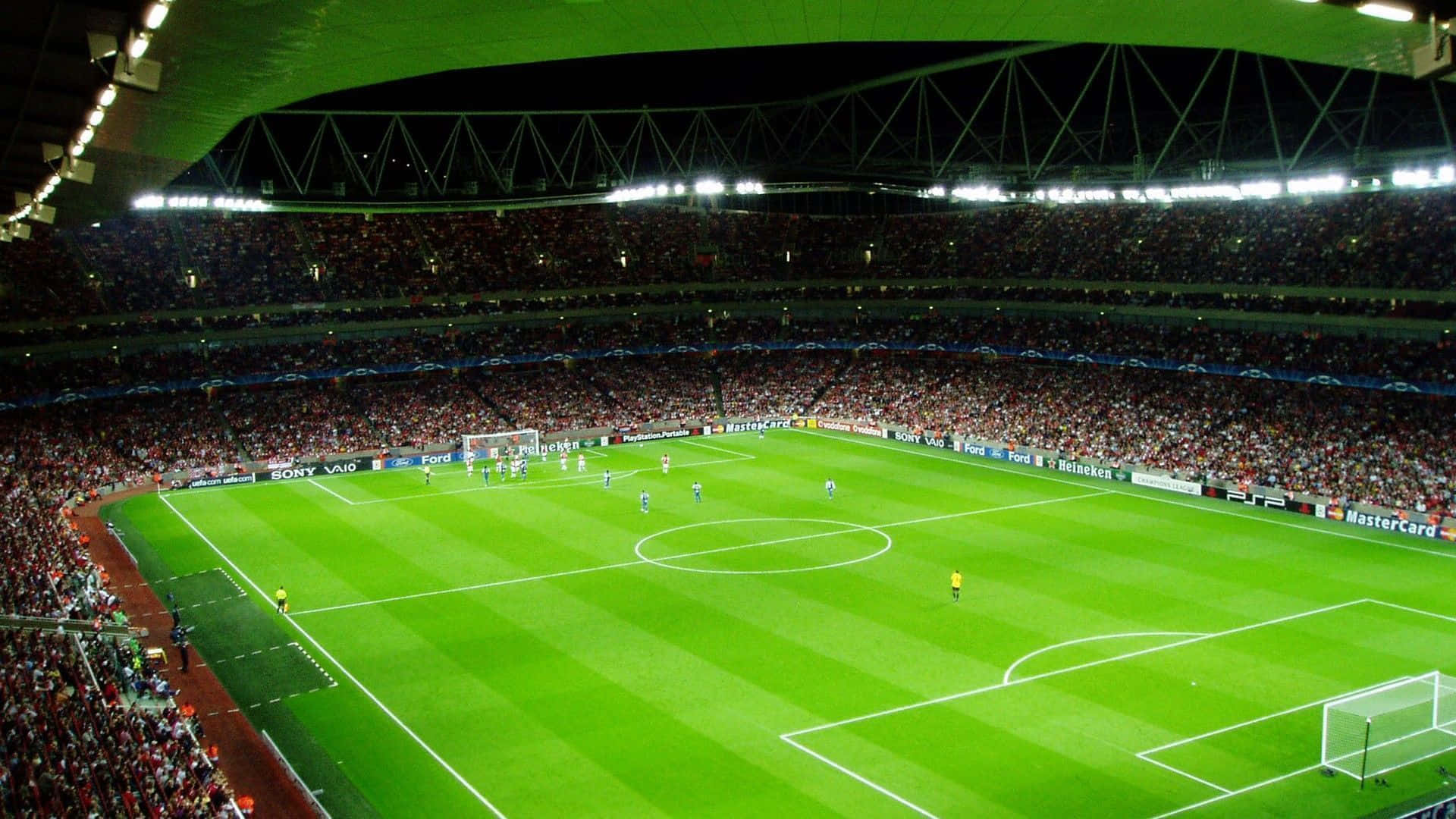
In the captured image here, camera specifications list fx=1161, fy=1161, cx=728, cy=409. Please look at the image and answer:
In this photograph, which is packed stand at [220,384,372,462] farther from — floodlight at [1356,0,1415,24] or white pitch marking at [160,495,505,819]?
floodlight at [1356,0,1415,24]

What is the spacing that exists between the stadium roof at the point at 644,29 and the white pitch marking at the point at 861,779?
15513 millimetres

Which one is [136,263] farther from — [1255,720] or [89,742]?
[1255,720]

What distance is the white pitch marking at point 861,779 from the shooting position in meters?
21.9

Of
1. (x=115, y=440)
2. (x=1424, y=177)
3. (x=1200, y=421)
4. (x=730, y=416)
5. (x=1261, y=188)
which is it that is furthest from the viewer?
(x=730, y=416)

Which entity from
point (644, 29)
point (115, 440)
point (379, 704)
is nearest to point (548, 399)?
point (115, 440)

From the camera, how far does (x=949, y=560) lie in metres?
39.8

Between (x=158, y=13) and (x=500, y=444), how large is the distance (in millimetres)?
55603

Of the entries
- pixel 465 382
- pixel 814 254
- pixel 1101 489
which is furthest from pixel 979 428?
pixel 465 382

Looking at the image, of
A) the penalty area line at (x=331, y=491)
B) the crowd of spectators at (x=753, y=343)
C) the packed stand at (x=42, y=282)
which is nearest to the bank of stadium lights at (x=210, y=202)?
the packed stand at (x=42, y=282)

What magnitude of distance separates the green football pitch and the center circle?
195 mm

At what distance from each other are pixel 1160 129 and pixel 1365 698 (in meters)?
39.0

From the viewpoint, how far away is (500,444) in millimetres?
63594

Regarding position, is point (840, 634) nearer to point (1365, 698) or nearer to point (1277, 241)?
point (1365, 698)

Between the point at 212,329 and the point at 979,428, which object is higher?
the point at 212,329
